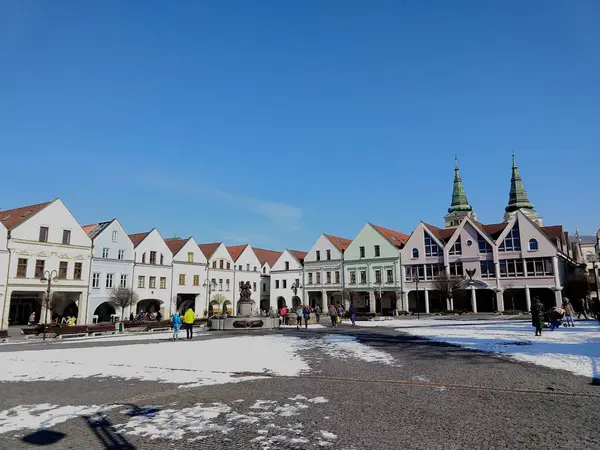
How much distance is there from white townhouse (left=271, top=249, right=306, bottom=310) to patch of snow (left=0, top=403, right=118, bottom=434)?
59023 mm

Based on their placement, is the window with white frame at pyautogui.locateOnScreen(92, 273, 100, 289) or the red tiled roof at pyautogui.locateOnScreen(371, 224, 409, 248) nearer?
the window with white frame at pyautogui.locateOnScreen(92, 273, 100, 289)

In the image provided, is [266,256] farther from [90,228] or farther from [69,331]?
[69,331]

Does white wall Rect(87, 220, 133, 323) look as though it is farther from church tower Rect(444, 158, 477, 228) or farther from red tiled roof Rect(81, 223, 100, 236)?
church tower Rect(444, 158, 477, 228)

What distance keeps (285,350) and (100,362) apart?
21.2 feet

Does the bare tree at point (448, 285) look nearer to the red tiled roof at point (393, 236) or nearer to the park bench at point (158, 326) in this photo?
the red tiled roof at point (393, 236)

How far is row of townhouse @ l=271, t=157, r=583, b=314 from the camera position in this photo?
168 ft

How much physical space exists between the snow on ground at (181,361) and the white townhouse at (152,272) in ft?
Answer: 114

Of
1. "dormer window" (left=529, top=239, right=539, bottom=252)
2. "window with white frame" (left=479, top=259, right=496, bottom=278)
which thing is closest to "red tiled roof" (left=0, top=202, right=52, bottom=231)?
"window with white frame" (left=479, top=259, right=496, bottom=278)

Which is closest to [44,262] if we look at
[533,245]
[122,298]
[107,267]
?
[107,267]

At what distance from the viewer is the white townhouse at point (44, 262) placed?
4031 centimetres

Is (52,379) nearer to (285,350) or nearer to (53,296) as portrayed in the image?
(285,350)

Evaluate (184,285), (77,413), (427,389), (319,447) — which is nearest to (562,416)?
(427,389)

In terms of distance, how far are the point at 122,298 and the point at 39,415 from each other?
4040 centimetres

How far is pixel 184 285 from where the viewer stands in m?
57.1
